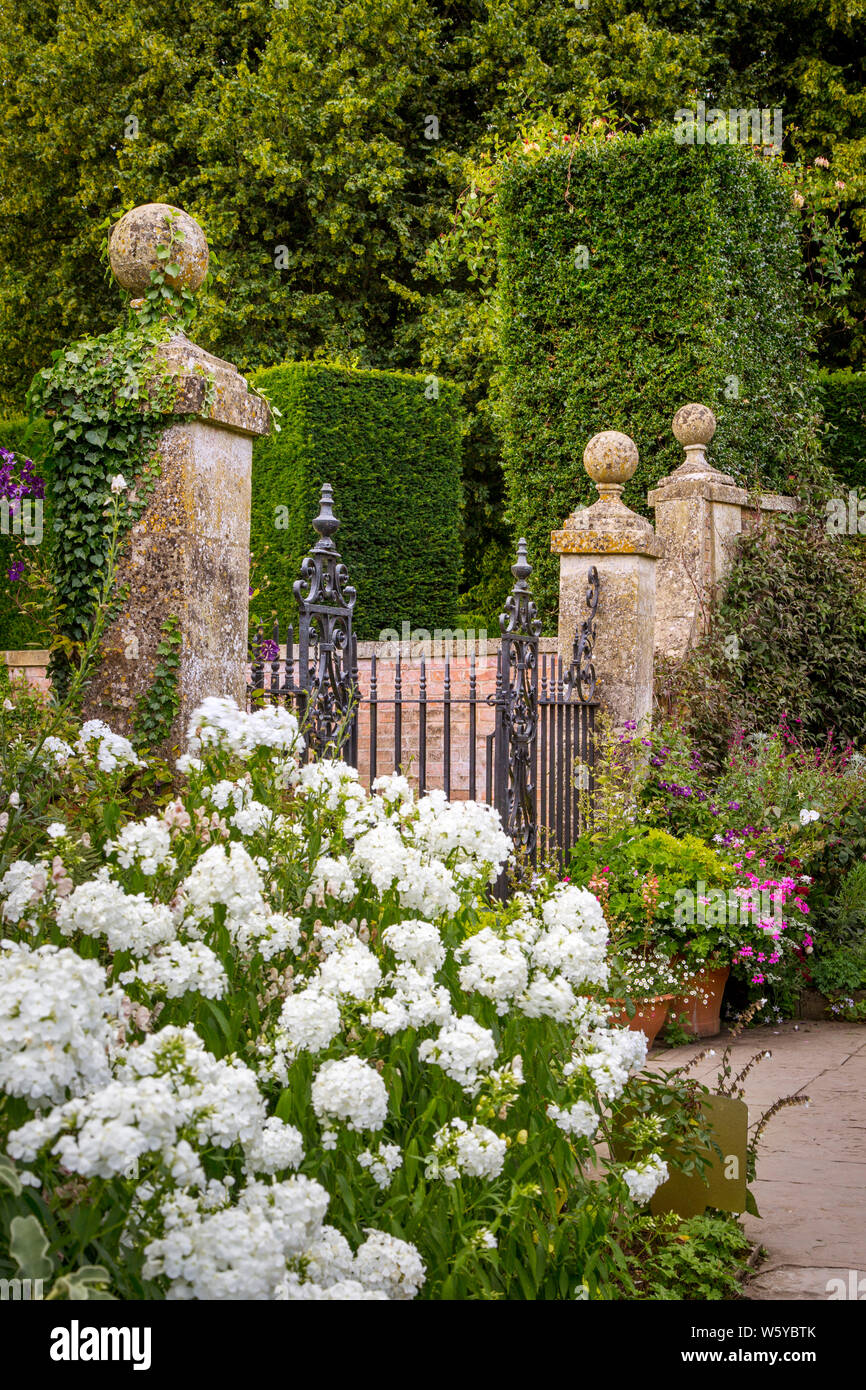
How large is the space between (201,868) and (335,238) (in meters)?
14.5

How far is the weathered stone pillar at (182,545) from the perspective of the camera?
3.80 m

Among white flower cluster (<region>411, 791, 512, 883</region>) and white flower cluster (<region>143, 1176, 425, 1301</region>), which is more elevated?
white flower cluster (<region>411, 791, 512, 883</region>)

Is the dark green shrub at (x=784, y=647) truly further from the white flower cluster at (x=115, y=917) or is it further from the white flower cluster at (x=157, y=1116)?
the white flower cluster at (x=157, y=1116)

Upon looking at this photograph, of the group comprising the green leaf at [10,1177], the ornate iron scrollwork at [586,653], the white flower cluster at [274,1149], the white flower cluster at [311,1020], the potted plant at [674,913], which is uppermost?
the ornate iron scrollwork at [586,653]

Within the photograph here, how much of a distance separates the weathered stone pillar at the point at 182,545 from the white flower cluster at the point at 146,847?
5.24 feet

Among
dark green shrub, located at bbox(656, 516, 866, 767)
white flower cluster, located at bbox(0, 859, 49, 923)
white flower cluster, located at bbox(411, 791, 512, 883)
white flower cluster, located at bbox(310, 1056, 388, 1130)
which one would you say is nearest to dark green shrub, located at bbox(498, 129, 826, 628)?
dark green shrub, located at bbox(656, 516, 866, 767)

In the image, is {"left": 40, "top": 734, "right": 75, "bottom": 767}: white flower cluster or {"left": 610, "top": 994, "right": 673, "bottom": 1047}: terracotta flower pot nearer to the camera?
{"left": 40, "top": 734, "right": 75, "bottom": 767}: white flower cluster

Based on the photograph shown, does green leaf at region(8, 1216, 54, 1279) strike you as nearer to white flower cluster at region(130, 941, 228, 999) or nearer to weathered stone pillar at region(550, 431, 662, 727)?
white flower cluster at region(130, 941, 228, 999)

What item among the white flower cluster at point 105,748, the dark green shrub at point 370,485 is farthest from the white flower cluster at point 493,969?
the dark green shrub at point 370,485

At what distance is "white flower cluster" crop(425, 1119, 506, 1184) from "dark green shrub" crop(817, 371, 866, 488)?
399 inches

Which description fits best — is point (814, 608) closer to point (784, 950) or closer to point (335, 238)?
point (784, 950)

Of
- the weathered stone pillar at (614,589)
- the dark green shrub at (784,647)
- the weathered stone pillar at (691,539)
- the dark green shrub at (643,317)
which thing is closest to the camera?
the weathered stone pillar at (614,589)

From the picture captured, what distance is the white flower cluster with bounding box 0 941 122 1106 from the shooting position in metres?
1.41

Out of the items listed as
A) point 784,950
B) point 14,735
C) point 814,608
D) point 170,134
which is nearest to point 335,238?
point 170,134
